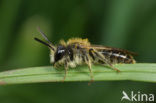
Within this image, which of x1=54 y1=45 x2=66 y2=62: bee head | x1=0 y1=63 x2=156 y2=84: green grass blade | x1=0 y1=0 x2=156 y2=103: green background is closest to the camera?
x1=0 y1=63 x2=156 y2=84: green grass blade

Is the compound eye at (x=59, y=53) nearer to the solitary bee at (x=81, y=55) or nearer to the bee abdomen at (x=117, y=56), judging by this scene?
the solitary bee at (x=81, y=55)

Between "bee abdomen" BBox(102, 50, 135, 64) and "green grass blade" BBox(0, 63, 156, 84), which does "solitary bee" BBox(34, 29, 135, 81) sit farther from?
"green grass blade" BBox(0, 63, 156, 84)

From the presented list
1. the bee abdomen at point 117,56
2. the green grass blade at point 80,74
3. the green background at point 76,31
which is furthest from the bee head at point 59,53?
the green background at point 76,31

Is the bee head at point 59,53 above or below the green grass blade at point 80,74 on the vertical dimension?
above

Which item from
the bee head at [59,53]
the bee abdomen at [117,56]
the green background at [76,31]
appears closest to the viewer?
the bee head at [59,53]

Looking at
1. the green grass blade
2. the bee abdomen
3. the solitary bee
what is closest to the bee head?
the solitary bee

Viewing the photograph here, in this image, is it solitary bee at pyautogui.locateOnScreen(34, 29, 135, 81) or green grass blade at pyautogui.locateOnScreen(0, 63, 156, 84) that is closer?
green grass blade at pyautogui.locateOnScreen(0, 63, 156, 84)

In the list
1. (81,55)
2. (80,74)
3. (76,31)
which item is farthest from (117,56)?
(76,31)
